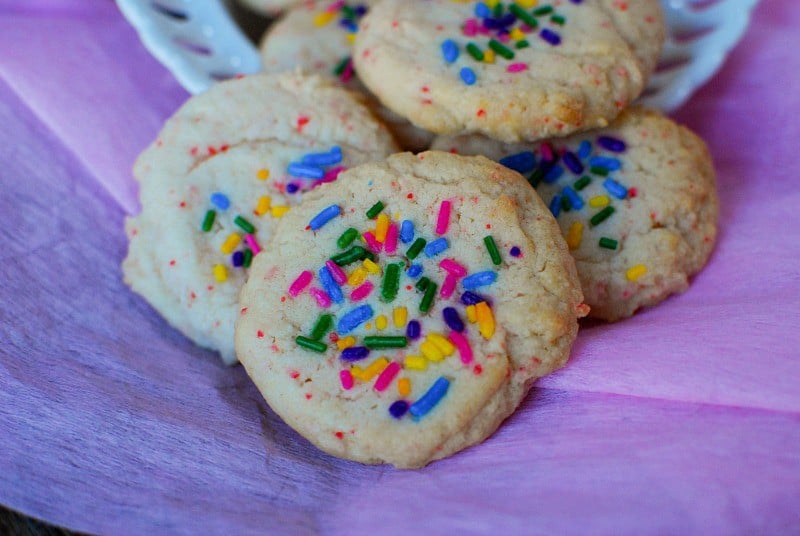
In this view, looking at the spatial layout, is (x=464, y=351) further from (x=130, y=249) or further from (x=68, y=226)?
(x=68, y=226)

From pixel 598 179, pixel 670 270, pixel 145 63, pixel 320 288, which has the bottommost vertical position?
pixel 670 270

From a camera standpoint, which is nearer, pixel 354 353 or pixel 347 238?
pixel 354 353

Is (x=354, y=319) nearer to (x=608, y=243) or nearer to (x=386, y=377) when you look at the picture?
(x=386, y=377)

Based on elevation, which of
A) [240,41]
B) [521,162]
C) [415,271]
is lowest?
[521,162]

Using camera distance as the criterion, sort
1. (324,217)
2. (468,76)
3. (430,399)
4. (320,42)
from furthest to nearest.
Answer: (320,42)
(468,76)
(324,217)
(430,399)

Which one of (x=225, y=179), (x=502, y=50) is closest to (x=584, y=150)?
(x=502, y=50)

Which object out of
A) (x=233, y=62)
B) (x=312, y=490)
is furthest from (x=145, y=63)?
(x=312, y=490)

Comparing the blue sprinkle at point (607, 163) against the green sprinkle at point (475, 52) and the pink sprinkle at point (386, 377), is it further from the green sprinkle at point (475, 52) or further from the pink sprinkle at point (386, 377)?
the pink sprinkle at point (386, 377)
